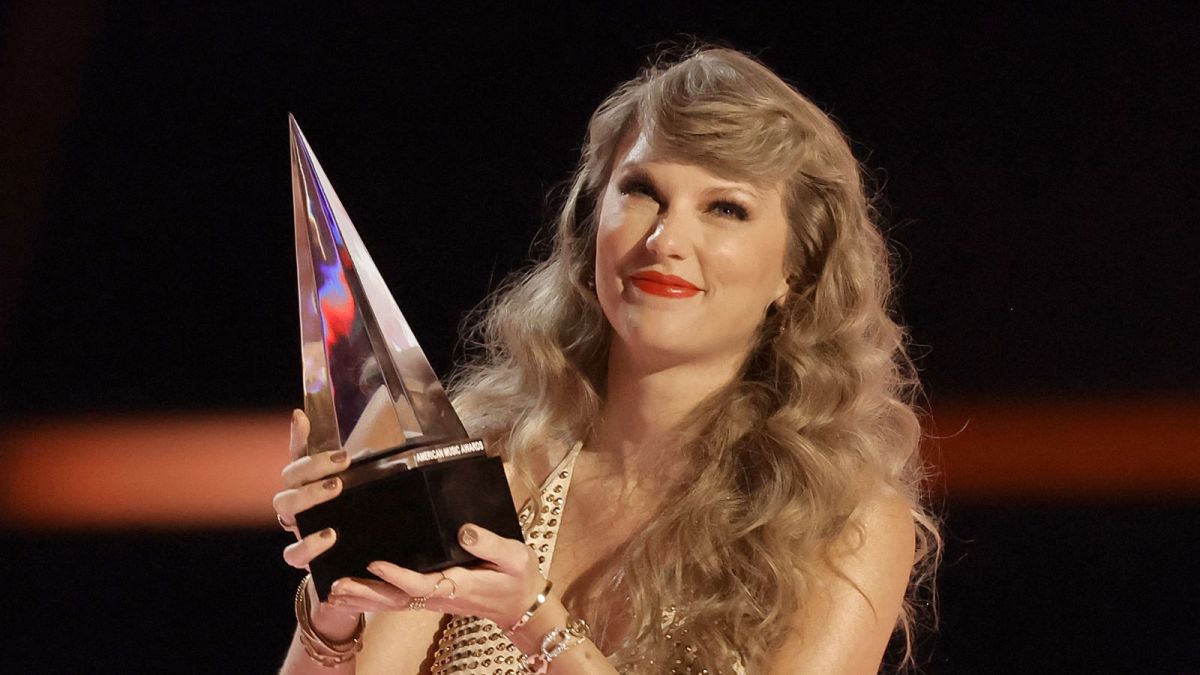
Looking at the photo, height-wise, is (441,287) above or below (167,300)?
below

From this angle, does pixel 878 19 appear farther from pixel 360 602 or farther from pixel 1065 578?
pixel 360 602

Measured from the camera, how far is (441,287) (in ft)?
6.87

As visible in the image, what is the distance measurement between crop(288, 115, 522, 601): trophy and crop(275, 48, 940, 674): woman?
18 cm

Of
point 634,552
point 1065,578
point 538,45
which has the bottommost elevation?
point 1065,578

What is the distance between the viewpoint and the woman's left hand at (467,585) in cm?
114

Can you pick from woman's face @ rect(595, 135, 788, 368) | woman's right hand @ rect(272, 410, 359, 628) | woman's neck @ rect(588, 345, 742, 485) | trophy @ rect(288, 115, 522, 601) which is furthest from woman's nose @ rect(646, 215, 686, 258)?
woman's right hand @ rect(272, 410, 359, 628)

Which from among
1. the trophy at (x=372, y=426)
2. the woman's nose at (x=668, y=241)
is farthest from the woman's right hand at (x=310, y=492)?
the woman's nose at (x=668, y=241)

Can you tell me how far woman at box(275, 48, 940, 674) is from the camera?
145cm

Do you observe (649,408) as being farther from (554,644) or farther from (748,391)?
(554,644)

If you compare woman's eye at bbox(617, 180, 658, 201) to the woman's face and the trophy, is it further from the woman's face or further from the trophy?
the trophy

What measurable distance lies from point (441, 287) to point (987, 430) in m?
0.79

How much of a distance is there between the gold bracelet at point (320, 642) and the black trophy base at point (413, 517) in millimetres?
169

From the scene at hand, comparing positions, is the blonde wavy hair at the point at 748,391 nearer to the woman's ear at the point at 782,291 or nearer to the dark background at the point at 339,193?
the woman's ear at the point at 782,291

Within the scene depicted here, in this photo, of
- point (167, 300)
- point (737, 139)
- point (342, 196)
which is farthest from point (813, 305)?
point (167, 300)
